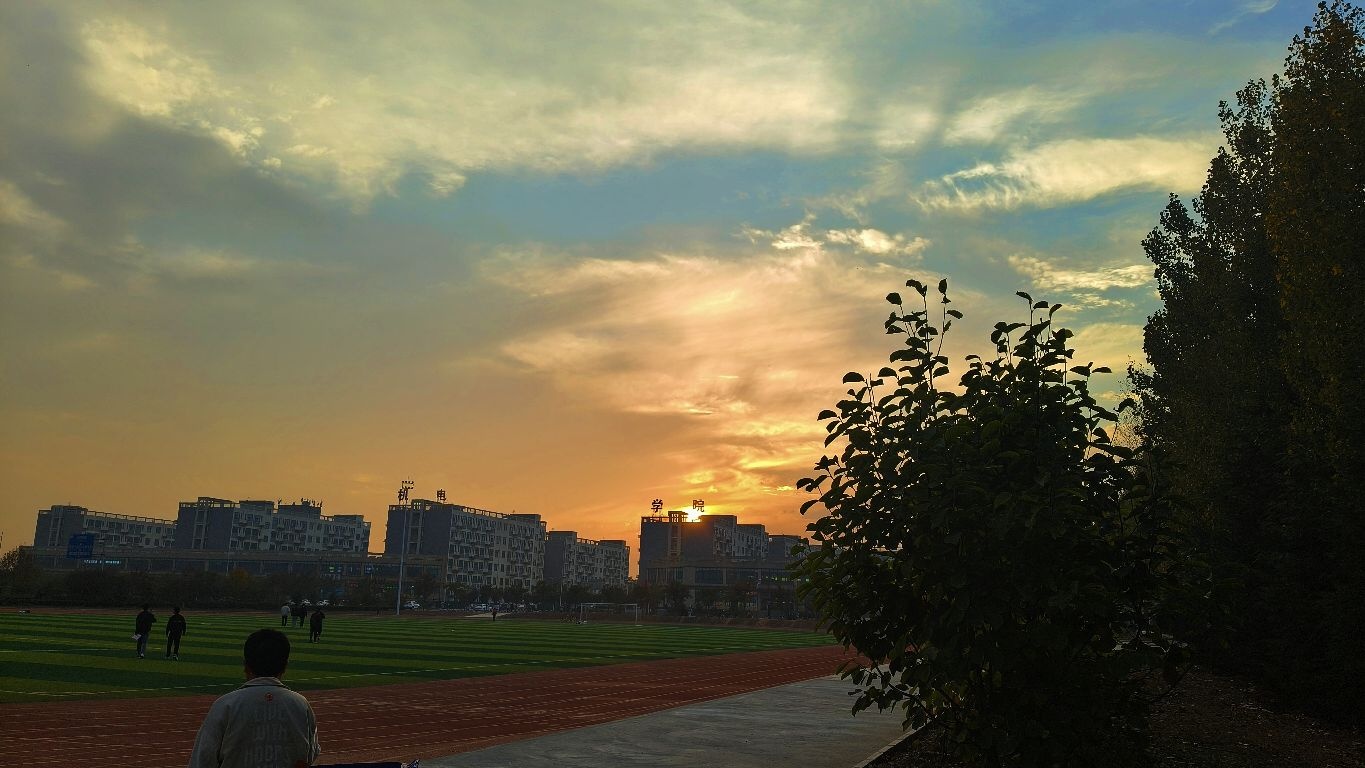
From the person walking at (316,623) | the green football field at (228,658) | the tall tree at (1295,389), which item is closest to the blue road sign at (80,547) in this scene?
the green football field at (228,658)

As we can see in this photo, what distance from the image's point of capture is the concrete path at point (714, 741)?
1510 cm

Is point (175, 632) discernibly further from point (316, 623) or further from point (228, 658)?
point (316, 623)

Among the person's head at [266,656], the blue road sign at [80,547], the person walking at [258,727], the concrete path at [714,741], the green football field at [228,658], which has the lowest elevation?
the green football field at [228,658]

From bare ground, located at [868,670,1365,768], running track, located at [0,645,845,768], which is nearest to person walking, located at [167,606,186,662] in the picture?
running track, located at [0,645,845,768]

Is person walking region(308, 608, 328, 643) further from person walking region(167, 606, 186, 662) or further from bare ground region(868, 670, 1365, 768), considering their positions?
bare ground region(868, 670, 1365, 768)

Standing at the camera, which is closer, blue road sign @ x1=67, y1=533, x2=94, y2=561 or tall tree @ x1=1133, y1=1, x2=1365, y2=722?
tall tree @ x1=1133, y1=1, x2=1365, y2=722

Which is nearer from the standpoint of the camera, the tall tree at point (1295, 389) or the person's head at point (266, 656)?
the person's head at point (266, 656)

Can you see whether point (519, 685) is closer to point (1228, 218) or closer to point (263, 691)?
point (263, 691)

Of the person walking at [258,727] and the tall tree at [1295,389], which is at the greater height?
the tall tree at [1295,389]

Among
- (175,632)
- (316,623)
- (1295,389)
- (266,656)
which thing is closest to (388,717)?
(266,656)

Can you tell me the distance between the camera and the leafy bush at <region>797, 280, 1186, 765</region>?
9.20m

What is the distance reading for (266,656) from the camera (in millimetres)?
6102

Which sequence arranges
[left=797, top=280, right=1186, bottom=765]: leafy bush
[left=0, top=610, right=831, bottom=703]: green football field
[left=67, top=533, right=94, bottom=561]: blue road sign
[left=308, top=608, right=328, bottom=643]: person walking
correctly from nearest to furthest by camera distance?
[left=797, top=280, right=1186, bottom=765]: leafy bush
[left=0, top=610, right=831, bottom=703]: green football field
[left=308, top=608, right=328, bottom=643]: person walking
[left=67, top=533, right=94, bottom=561]: blue road sign

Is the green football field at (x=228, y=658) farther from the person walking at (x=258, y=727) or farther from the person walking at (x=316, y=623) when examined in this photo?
the person walking at (x=258, y=727)
